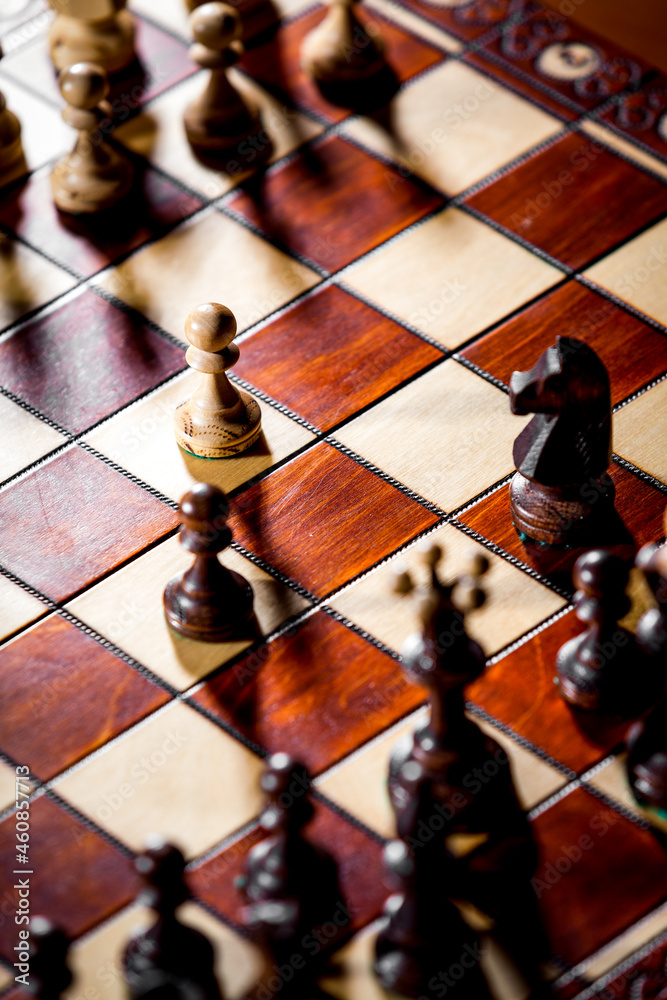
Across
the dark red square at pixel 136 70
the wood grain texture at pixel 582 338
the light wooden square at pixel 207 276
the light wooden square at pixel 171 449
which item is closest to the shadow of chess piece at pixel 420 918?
the light wooden square at pixel 171 449

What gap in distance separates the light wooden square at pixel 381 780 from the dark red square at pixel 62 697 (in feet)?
0.91

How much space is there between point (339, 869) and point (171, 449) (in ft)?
2.55

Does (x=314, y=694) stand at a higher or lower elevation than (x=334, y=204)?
lower

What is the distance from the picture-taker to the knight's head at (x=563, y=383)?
2.07 metres

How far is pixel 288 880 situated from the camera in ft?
5.89

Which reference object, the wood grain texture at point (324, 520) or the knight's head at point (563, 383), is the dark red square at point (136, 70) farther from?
the knight's head at point (563, 383)

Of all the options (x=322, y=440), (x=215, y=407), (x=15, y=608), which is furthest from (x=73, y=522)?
(x=322, y=440)

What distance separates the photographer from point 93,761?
2016mm

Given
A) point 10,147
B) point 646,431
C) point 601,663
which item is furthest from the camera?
point 10,147

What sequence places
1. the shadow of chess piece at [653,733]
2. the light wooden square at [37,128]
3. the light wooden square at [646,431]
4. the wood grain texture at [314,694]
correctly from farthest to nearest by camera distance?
the light wooden square at [37,128]
the light wooden square at [646,431]
the wood grain texture at [314,694]
the shadow of chess piece at [653,733]

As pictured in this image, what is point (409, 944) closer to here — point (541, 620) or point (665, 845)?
point (665, 845)

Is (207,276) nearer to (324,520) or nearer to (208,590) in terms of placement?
(324,520)

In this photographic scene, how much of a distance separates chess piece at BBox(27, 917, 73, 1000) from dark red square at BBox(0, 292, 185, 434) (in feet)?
3.05

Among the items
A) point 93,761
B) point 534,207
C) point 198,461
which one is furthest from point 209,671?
point 534,207
